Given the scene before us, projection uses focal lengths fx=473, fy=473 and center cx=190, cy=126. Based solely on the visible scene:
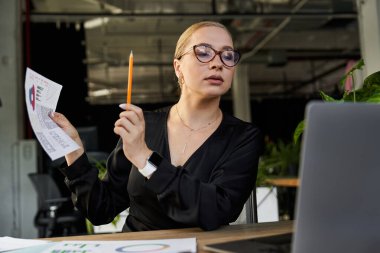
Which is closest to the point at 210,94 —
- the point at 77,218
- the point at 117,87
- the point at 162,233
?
the point at 162,233

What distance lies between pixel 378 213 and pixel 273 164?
5.11 m

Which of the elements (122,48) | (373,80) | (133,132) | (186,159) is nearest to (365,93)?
(373,80)

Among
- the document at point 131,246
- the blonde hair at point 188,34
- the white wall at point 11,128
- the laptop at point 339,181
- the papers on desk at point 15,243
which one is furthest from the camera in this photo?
the white wall at point 11,128

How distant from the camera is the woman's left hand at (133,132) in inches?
46.1

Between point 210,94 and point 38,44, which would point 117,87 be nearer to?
point 38,44

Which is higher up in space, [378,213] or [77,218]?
[378,213]

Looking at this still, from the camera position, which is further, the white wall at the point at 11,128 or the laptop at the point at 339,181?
the white wall at the point at 11,128

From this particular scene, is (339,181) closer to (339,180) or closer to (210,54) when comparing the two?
(339,180)

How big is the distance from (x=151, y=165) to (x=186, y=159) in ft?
0.97

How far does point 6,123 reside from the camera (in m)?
6.34

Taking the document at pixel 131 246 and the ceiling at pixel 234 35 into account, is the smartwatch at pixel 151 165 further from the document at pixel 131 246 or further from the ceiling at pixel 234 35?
the ceiling at pixel 234 35

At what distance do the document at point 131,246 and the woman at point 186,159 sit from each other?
0.16 m

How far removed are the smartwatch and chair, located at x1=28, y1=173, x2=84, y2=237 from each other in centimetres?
440

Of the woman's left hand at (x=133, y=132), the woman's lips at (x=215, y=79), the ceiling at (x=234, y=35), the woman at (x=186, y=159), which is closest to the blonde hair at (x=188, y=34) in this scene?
the woman at (x=186, y=159)
